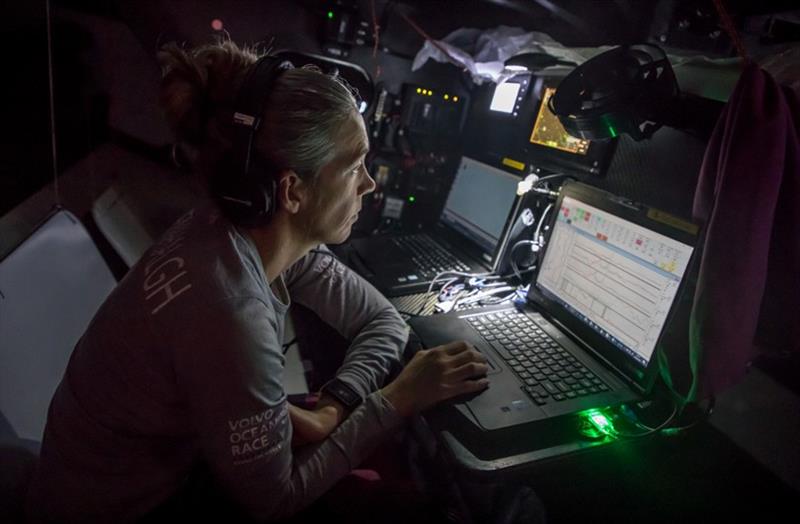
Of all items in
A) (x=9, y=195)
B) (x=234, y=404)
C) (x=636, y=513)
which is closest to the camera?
(x=234, y=404)

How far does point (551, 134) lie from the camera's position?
134 cm

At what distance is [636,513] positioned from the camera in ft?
4.17

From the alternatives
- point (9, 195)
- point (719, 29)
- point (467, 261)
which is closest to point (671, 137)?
point (719, 29)

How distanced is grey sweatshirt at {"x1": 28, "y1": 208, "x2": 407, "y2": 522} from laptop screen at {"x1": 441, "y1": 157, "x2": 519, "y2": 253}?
0.79 meters

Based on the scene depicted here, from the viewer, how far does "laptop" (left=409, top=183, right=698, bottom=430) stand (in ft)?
2.61

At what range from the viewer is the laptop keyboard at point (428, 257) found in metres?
1.37

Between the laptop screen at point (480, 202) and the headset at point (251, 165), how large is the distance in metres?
0.84

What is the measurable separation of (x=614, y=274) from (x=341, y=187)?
22.2 inches

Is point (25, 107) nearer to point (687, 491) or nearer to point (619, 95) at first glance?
point (619, 95)

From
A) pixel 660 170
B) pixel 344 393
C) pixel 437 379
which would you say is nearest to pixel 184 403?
pixel 344 393

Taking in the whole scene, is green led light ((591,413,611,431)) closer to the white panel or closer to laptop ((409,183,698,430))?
laptop ((409,183,698,430))

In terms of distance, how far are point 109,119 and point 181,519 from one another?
7.78 feet

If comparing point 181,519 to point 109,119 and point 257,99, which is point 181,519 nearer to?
point 257,99

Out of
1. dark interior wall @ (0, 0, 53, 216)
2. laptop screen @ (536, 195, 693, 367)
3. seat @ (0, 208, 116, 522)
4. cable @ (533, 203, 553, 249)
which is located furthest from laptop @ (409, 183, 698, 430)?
dark interior wall @ (0, 0, 53, 216)
